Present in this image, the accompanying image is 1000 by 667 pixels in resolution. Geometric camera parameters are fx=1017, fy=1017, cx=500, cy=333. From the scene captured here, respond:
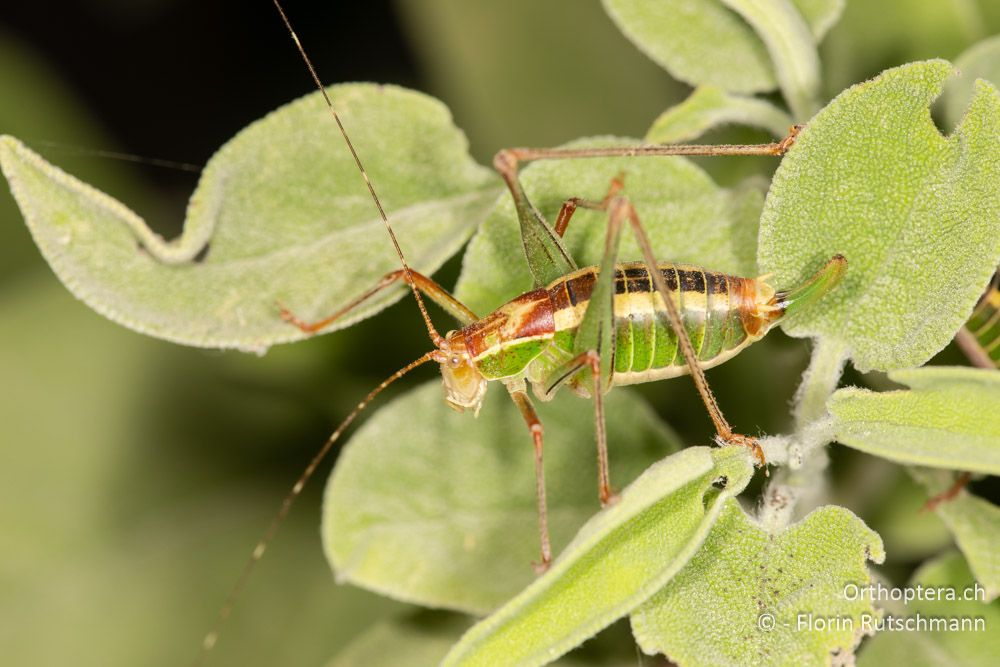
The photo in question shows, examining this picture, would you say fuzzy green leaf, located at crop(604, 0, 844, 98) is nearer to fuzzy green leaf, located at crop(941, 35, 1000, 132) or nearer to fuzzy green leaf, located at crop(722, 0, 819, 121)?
fuzzy green leaf, located at crop(722, 0, 819, 121)

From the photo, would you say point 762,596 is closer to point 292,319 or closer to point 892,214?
point 892,214

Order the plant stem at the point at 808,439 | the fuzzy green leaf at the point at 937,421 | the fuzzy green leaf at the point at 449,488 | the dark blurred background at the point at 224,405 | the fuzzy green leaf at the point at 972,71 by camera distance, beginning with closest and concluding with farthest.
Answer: the fuzzy green leaf at the point at 937,421 → the plant stem at the point at 808,439 → the fuzzy green leaf at the point at 972,71 → the fuzzy green leaf at the point at 449,488 → the dark blurred background at the point at 224,405

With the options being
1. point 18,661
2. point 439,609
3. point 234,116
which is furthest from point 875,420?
point 234,116

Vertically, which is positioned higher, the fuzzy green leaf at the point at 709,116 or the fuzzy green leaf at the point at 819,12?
the fuzzy green leaf at the point at 819,12

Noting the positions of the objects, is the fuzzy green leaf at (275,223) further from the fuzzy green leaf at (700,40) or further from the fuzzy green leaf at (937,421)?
the fuzzy green leaf at (937,421)

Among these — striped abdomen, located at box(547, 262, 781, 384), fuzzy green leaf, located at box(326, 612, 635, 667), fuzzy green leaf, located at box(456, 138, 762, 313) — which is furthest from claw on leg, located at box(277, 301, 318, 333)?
fuzzy green leaf, located at box(326, 612, 635, 667)

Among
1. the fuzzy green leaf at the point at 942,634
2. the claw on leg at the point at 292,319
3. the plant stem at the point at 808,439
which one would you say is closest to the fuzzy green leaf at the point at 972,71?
the plant stem at the point at 808,439

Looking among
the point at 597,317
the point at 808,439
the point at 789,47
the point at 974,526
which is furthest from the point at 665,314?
the point at 974,526
